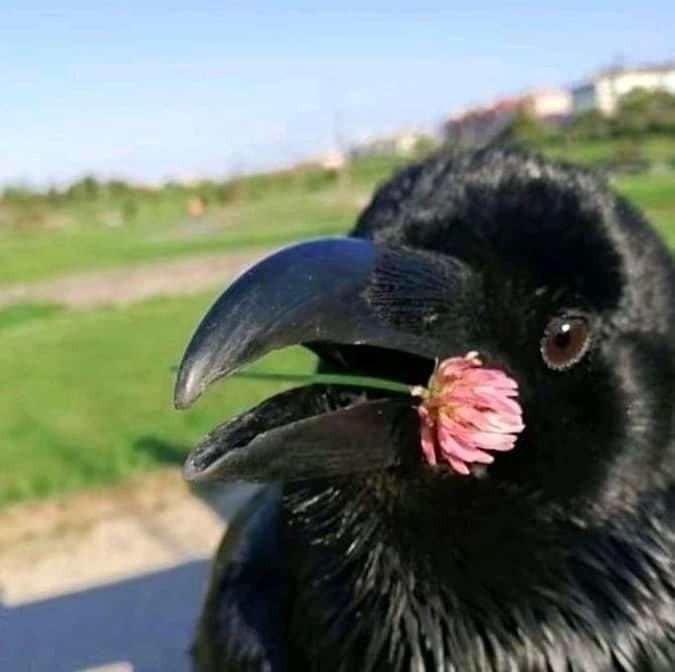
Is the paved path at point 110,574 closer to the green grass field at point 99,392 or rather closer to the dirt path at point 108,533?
the dirt path at point 108,533

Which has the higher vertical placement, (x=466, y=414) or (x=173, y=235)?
(x=466, y=414)

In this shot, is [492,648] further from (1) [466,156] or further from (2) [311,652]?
(1) [466,156]

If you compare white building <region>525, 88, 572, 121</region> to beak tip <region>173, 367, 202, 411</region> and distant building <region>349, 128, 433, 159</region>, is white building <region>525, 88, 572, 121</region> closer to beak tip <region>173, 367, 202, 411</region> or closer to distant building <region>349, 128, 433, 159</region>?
distant building <region>349, 128, 433, 159</region>

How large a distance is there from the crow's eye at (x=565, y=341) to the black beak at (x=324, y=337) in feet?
0.35

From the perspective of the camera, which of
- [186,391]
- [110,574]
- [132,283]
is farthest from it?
[132,283]

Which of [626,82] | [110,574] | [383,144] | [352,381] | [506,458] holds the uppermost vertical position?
[352,381]

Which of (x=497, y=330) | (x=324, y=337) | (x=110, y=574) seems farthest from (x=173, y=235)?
(x=324, y=337)

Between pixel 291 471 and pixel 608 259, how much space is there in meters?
0.51

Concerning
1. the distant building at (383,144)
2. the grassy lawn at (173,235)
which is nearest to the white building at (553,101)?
the distant building at (383,144)

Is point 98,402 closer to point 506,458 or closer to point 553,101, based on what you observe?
point 506,458

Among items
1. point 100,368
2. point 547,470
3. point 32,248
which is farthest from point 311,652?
point 32,248

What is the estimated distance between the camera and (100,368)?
1042 cm

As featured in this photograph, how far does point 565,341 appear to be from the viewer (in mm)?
1762

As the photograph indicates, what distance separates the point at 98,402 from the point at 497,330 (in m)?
7.27
